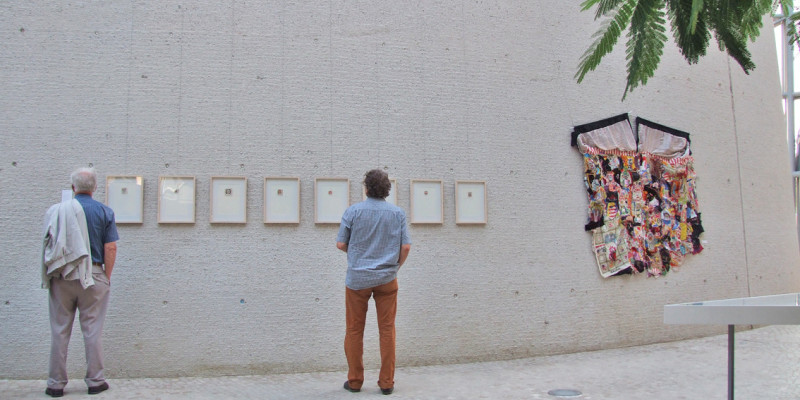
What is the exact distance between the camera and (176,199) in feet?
17.8

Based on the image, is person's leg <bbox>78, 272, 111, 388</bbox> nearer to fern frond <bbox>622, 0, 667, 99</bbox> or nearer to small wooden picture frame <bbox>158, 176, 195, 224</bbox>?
small wooden picture frame <bbox>158, 176, 195, 224</bbox>

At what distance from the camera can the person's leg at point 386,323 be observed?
4.80 metres

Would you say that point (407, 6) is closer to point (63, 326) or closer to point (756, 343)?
point (63, 326)

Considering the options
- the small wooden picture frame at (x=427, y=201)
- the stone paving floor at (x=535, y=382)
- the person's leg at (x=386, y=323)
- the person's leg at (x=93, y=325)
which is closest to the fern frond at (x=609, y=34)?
the person's leg at (x=386, y=323)

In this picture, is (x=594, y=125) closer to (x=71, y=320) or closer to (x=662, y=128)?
(x=662, y=128)

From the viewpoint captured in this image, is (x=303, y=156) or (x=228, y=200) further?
(x=303, y=156)

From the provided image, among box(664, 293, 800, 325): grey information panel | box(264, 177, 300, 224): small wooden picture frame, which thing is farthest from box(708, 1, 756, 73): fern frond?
box(264, 177, 300, 224): small wooden picture frame

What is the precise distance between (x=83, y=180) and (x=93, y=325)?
102 cm

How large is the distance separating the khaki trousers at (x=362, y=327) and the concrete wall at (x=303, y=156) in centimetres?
80

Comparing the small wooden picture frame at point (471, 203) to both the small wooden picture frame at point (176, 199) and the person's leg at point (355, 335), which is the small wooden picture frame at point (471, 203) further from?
the small wooden picture frame at point (176, 199)

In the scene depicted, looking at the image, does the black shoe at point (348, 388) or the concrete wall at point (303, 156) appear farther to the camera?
the concrete wall at point (303, 156)

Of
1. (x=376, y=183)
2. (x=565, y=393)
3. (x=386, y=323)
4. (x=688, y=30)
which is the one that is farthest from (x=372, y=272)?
(x=688, y=30)

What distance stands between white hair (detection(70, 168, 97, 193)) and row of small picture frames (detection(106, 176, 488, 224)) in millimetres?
465

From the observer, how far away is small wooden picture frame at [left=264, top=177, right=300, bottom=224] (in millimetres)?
5562
